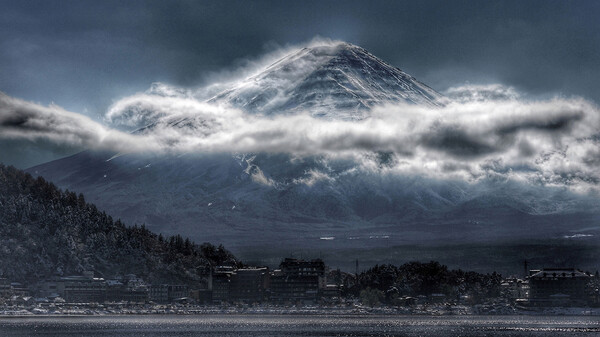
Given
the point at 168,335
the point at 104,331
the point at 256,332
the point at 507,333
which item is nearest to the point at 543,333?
the point at 507,333

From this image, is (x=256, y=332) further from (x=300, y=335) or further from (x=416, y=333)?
(x=416, y=333)

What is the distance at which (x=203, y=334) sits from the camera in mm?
190125

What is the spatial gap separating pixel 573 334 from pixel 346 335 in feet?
129

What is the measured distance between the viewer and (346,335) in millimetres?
187875

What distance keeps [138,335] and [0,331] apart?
2447cm

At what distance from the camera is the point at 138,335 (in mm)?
184750

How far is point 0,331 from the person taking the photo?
613ft

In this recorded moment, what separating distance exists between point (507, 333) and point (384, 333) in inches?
871

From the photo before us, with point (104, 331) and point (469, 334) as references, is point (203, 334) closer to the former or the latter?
point (104, 331)

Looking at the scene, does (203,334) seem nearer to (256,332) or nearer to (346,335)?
(256,332)

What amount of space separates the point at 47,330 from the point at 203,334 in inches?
1137

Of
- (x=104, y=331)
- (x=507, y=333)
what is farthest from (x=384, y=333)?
(x=104, y=331)

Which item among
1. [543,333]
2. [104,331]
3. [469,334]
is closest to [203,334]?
[104,331]

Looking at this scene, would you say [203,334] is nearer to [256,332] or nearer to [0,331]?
[256,332]
